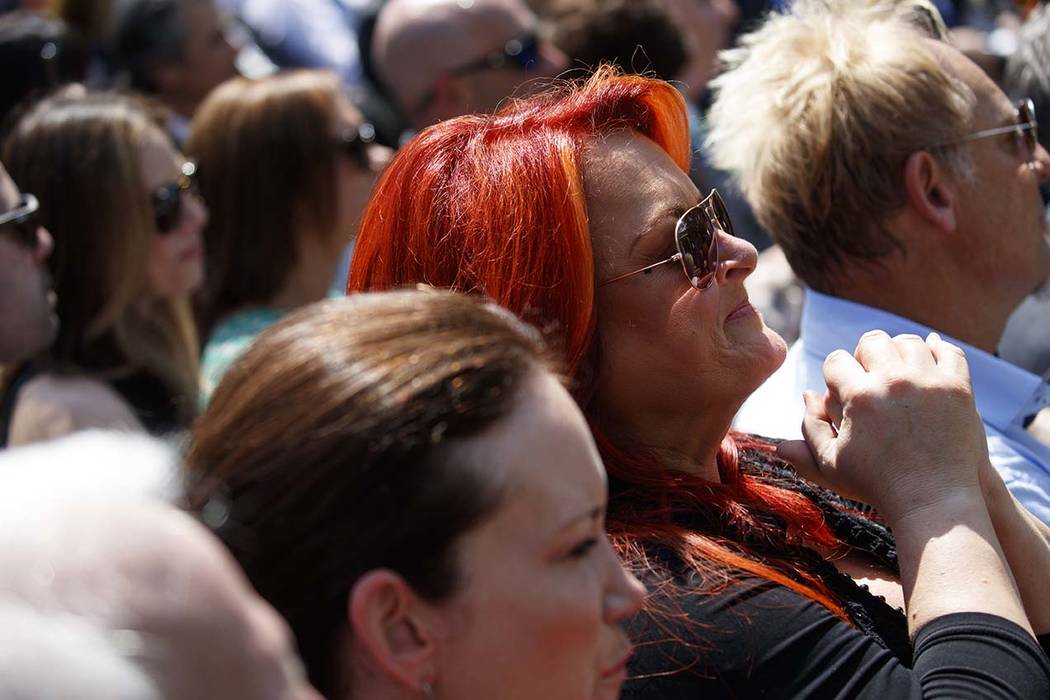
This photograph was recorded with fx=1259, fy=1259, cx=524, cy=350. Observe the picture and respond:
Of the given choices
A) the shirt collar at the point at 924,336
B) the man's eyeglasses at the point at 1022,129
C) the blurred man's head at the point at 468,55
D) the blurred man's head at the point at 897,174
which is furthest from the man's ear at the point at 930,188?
the blurred man's head at the point at 468,55

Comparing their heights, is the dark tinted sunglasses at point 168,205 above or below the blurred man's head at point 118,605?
below

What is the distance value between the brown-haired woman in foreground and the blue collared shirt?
144 cm

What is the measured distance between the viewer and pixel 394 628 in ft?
4.37

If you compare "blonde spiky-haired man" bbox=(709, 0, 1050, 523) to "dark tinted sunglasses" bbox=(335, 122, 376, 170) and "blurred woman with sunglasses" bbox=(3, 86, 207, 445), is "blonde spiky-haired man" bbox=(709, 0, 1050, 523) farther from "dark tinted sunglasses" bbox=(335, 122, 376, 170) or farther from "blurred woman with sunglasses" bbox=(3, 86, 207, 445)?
"dark tinted sunglasses" bbox=(335, 122, 376, 170)

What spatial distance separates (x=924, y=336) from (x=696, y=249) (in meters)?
1.01

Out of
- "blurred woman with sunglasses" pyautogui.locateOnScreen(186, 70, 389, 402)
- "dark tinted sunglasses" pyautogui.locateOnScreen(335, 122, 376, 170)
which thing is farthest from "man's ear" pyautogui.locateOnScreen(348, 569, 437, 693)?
"dark tinted sunglasses" pyautogui.locateOnScreen(335, 122, 376, 170)

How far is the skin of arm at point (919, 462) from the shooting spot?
1.79 m

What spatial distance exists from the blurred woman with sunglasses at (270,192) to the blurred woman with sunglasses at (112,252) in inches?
19.6

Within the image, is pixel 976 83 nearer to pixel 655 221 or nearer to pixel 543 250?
pixel 655 221

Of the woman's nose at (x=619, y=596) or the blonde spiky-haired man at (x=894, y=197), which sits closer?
the woman's nose at (x=619, y=596)

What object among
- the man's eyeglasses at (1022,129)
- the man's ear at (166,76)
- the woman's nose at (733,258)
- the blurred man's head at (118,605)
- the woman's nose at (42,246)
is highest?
the blurred man's head at (118,605)

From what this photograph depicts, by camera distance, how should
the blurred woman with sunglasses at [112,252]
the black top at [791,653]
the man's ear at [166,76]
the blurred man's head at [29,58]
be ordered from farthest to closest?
the man's ear at [166,76] → the blurred man's head at [29,58] → the blurred woman with sunglasses at [112,252] → the black top at [791,653]

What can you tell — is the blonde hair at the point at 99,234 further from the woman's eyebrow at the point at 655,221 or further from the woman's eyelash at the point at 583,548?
the woman's eyelash at the point at 583,548

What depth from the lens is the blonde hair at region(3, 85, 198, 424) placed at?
3547mm
